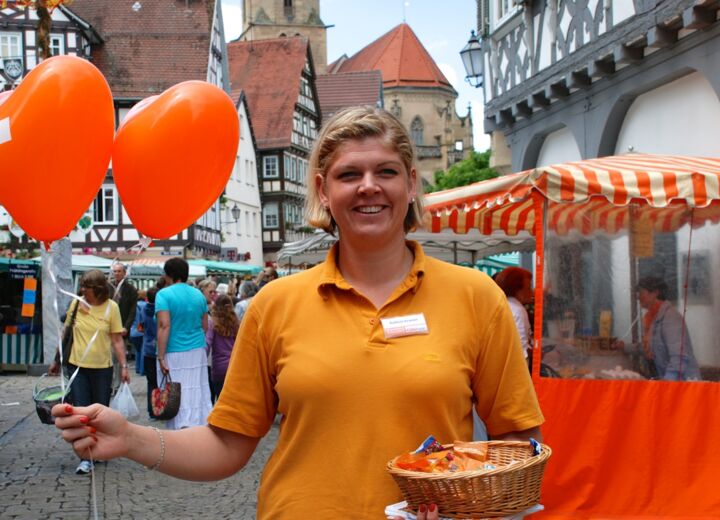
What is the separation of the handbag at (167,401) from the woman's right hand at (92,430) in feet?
20.8

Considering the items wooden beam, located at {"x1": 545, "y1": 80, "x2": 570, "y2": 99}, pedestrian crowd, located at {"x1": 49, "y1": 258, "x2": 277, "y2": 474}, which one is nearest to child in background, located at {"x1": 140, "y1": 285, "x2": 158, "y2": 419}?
pedestrian crowd, located at {"x1": 49, "y1": 258, "x2": 277, "y2": 474}

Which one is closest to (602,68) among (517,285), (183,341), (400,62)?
(517,285)

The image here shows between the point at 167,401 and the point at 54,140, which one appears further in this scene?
the point at 167,401

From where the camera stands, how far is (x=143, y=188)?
11.6ft

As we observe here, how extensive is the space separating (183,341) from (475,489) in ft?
23.6

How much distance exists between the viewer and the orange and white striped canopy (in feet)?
20.1

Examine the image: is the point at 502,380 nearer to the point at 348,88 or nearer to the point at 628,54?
the point at 628,54

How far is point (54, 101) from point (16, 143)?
20cm

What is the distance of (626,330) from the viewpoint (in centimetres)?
683

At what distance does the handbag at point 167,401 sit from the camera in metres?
8.48

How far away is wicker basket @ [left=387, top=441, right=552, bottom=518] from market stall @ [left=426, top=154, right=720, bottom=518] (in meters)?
4.39

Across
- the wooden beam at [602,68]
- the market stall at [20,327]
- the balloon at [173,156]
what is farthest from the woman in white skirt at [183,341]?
the market stall at [20,327]

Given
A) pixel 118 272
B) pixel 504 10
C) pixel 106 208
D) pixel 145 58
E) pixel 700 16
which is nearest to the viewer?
pixel 700 16

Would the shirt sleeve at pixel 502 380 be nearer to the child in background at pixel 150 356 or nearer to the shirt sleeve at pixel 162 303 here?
the shirt sleeve at pixel 162 303
